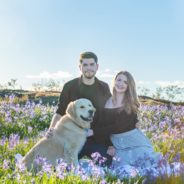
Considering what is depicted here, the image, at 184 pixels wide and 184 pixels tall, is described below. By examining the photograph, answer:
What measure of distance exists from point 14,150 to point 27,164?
1906 mm

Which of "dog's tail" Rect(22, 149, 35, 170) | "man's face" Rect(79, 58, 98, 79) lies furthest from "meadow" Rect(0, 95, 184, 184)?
"man's face" Rect(79, 58, 98, 79)

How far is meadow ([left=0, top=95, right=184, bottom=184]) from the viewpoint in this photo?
6620mm

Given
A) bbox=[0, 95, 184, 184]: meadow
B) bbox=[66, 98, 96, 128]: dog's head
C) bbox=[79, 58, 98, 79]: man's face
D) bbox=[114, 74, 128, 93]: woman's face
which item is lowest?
bbox=[0, 95, 184, 184]: meadow

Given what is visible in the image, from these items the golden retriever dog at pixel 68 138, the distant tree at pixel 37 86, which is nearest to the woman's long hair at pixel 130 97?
the golden retriever dog at pixel 68 138

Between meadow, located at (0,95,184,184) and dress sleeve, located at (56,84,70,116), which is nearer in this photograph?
meadow, located at (0,95,184,184)

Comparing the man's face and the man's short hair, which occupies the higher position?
the man's short hair

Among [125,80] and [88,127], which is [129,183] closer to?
[88,127]

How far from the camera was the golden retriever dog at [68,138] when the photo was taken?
841 centimetres

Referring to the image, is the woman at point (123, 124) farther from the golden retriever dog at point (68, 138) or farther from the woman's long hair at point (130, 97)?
the golden retriever dog at point (68, 138)

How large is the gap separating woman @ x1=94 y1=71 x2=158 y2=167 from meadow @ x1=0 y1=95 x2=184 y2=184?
1.49 ft

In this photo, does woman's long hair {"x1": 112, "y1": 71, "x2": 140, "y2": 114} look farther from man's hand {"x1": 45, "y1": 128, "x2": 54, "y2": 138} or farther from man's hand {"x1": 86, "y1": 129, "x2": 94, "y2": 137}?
man's hand {"x1": 45, "y1": 128, "x2": 54, "y2": 138}

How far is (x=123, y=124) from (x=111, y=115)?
0.98ft

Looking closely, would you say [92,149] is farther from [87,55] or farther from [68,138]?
[87,55]

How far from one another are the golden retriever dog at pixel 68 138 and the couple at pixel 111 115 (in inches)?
29.9
